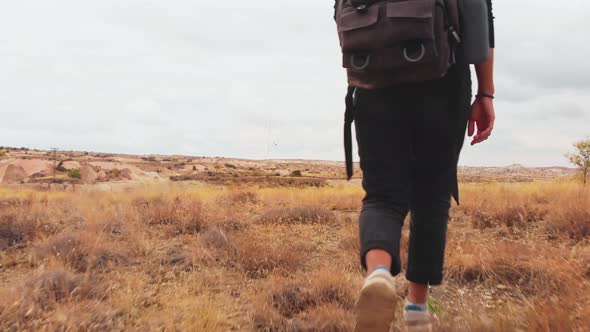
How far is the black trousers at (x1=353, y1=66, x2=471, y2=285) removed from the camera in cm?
145

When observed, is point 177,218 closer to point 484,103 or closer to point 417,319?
point 417,319

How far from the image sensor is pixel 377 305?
48.1 inches

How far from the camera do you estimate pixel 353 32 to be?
4.77 feet

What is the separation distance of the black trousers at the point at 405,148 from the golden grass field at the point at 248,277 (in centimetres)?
65

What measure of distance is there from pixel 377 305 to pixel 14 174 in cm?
2440

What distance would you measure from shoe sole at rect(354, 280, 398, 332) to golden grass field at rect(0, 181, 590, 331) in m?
0.69

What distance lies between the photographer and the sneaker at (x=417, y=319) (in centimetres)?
170

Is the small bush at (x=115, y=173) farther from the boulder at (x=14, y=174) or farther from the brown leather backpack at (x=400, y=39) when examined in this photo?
the brown leather backpack at (x=400, y=39)

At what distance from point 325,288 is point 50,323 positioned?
1.54m

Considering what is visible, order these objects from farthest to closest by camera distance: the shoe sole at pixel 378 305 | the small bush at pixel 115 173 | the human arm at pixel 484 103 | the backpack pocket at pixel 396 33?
the small bush at pixel 115 173
the human arm at pixel 484 103
the backpack pocket at pixel 396 33
the shoe sole at pixel 378 305

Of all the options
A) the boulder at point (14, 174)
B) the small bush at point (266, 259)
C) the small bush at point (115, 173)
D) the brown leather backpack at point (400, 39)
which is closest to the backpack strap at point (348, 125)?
the brown leather backpack at point (400, 39)

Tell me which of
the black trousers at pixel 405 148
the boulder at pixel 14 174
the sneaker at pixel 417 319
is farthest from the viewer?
the boulder at pixel 14 174

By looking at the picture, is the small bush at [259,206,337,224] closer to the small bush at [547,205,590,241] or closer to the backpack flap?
the small bush at [547,205,590,241]

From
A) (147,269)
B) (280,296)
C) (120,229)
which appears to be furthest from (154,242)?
(280,296)
